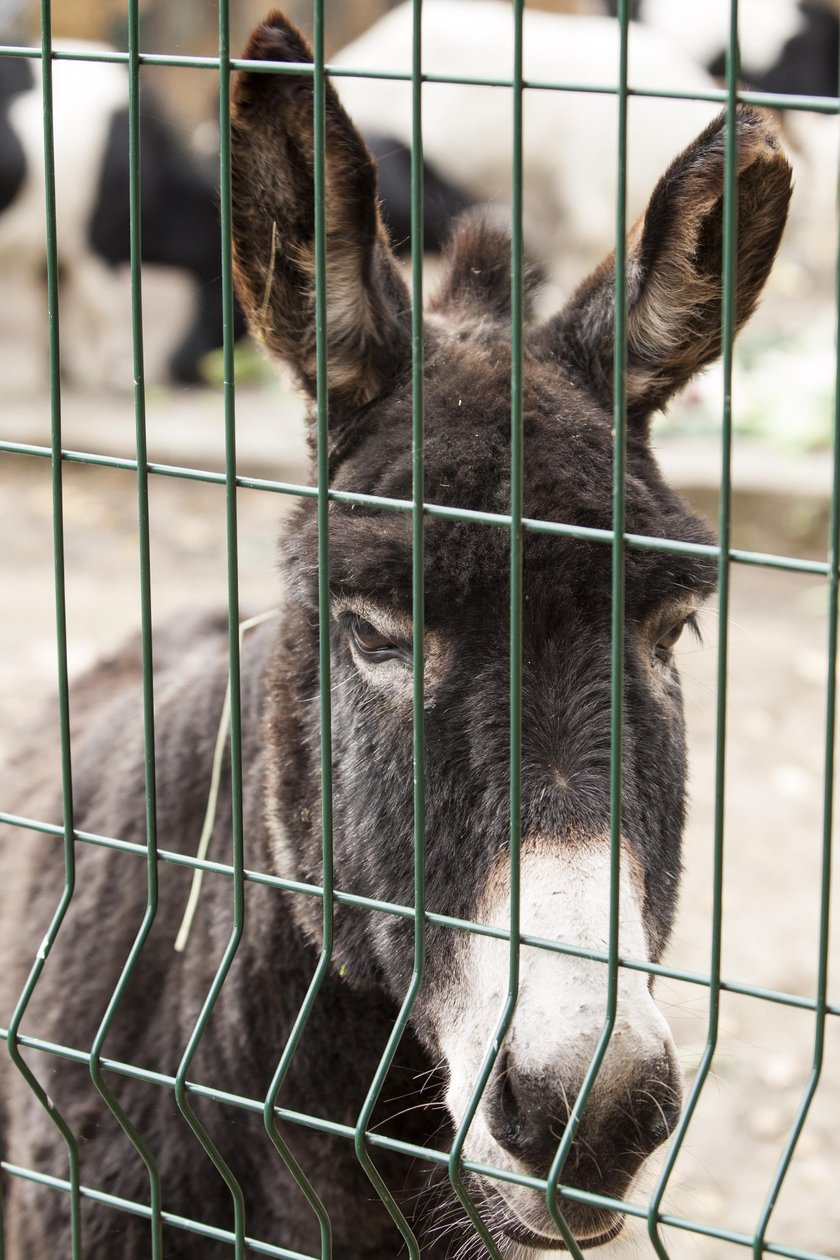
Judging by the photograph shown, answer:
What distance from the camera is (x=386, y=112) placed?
11.3 meters

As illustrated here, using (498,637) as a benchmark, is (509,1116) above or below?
below

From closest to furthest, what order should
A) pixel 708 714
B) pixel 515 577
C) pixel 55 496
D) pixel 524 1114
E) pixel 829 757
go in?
1. pixel 829 757
2. pixel 515 577
3. pixel 524 1114
4. pixel 55 496
5. pixel 708 714

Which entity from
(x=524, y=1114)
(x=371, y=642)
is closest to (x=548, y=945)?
(x=524, y=1114)

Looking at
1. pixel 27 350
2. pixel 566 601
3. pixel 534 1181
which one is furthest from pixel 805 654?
pixel 27 350

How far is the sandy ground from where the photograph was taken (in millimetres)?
4301

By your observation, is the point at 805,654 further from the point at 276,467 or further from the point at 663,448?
the point at 276,467

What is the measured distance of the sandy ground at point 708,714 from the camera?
169 inches

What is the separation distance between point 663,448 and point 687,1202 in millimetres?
5993

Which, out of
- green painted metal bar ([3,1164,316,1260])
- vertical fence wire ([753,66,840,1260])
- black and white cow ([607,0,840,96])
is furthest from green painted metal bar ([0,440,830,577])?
black and white cow ([607,0,840,96])

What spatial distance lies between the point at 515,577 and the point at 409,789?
31.0 inches

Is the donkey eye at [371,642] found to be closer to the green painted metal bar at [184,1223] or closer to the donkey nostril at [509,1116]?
the donkey nostril at [509,1116]

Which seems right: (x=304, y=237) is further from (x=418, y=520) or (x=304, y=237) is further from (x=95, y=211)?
(x=95, y=211)

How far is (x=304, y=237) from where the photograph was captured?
2553 millimetres

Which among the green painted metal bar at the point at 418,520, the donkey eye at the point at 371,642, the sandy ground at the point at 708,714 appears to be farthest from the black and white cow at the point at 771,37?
the green painted metal bar at the point at 418,520
